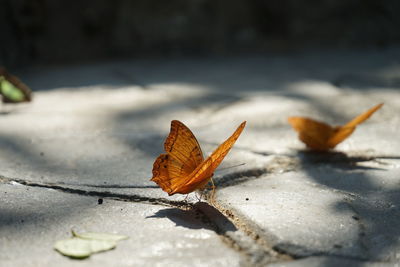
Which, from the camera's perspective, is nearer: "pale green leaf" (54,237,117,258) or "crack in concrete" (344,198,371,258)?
"pale green leaf" (54,237,117,258)

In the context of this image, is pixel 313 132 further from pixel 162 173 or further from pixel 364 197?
pixel 162 173

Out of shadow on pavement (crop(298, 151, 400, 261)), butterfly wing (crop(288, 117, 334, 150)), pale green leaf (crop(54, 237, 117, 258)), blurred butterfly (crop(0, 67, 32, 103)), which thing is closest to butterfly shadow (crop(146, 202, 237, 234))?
pale green leaf (crop(54, 237, 117, 258))

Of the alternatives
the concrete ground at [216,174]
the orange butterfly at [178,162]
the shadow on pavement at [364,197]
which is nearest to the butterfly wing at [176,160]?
the orange butterfly at [178,162]

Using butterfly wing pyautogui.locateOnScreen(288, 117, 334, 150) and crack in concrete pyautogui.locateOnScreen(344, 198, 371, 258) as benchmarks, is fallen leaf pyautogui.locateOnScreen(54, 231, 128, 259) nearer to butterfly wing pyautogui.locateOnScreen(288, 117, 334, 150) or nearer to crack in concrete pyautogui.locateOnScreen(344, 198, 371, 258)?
crack in concrete pyautogui.locateOnScreen(344, 198, 371, 258)

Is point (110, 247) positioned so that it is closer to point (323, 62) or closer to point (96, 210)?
point (96, 210)

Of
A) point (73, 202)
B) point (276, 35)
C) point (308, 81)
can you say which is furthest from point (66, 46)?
point (73, 202)

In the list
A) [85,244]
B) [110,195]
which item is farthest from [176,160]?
[85,244]
